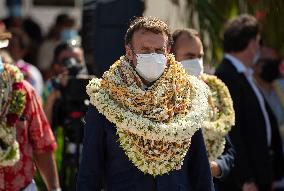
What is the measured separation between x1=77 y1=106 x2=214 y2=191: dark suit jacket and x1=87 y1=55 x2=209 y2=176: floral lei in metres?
0.04

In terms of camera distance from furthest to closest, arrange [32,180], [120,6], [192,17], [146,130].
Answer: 1. [192,17]
2. [120,6]
3. [32,180]
4. [146,130]

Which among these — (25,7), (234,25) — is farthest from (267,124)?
(25,7)

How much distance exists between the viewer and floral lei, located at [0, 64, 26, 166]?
5.91 meters

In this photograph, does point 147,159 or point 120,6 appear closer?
point 147,159

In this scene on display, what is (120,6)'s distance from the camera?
814 centimetres

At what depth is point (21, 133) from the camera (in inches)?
242

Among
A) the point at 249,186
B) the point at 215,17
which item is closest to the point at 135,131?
the point at 249,186

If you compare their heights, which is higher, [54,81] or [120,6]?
[120,6]

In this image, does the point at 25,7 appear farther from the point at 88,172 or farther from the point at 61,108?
the point at 88,172

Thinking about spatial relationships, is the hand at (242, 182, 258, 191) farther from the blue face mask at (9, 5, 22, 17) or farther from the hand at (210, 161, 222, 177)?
the blue face mask at (9, 5, 22, 17)

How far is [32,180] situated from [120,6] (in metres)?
2.43

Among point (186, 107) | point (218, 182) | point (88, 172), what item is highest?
point (186, 107)

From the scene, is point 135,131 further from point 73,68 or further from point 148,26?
point 73,68

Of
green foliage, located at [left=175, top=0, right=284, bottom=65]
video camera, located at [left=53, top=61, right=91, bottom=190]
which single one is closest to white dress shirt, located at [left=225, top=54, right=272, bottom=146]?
video camera, located at [left=53, top=61, right=91, bottom=190]
